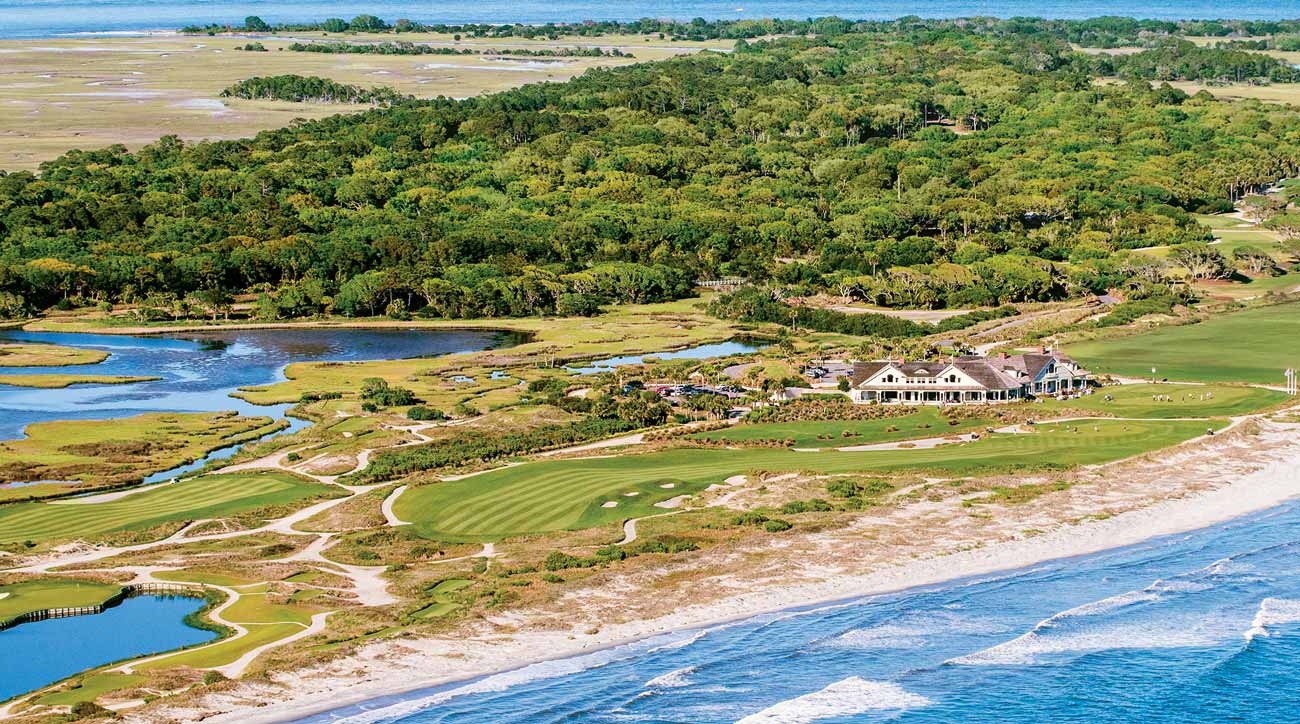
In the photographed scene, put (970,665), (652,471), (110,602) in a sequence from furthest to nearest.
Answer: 1. (652,471)
2. (110,602)
3. (970,665)

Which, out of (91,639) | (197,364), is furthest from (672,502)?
(197,364)

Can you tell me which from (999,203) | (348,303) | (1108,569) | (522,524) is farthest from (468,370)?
(999,203)

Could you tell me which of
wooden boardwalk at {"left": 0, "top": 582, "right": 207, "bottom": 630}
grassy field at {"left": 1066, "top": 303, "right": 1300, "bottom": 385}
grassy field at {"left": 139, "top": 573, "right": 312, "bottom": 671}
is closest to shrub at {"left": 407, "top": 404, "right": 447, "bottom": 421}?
grassy field at {"left": 139, "top": 573, "right": 312, "bottom": 671}

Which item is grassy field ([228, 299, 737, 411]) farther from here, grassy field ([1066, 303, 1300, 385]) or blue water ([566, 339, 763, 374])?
grassy field ([1066, 303, 1300, 385])

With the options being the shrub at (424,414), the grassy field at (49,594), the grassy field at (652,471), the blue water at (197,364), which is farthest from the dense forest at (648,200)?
the grassy field at (49,594)

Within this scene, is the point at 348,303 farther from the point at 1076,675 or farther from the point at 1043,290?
the point at 1076,675

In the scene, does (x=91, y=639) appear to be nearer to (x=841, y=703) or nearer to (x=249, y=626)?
(x=249, y=626)

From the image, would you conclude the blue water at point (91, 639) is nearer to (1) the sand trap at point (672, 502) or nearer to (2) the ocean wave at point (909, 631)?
(1) the sand trap at point (672, 502)

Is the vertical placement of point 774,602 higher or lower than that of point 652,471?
higher
